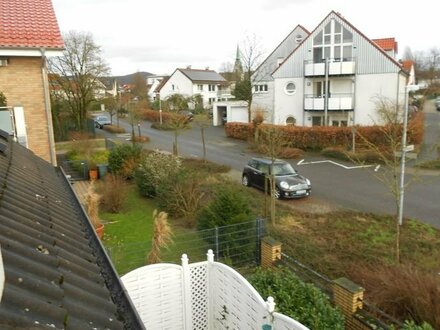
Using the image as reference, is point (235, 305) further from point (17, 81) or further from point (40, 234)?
point (17, 81)

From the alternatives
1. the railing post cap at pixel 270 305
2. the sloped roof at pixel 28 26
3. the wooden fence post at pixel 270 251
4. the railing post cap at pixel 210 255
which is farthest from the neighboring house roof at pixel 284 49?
the railing post cap at pixel 270 305

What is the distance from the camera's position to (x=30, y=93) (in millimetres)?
12656

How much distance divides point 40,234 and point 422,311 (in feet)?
19.5

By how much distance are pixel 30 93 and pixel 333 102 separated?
23442 millimetres

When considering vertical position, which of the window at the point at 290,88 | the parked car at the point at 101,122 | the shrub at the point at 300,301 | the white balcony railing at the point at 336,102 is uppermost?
the window at the point at 290,88

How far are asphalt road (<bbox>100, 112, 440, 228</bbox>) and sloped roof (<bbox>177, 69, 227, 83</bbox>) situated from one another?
33.4m

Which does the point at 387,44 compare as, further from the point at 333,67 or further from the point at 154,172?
the point at 154,172

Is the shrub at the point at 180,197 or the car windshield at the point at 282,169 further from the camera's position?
the car windshield at the point at 282,169

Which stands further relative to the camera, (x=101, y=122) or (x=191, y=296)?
(x=101, y=122)

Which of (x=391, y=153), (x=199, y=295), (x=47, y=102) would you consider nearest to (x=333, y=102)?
(x=391, y=153)

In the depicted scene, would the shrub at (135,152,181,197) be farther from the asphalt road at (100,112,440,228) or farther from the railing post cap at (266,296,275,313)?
the railing post cap at (266,296,275,313)

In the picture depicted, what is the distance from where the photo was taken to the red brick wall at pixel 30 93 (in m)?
12.3

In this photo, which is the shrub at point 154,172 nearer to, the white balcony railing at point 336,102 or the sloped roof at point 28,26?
the sloped roof at point 28,26

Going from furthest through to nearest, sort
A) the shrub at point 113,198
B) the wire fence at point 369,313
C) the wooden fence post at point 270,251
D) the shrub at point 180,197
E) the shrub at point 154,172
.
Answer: the shrub at point 154,172, the shrub at point 113,198, the shrub at point 180,197, the wooden fence post at point 270,251, the wire fence at point 369,313
